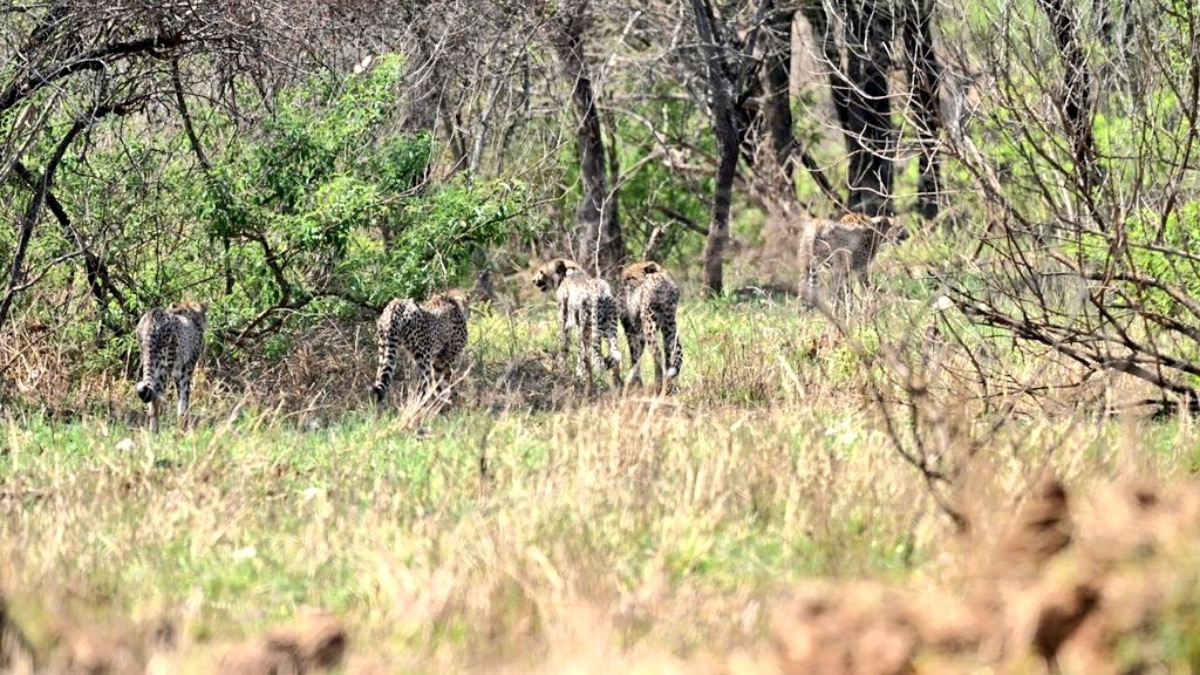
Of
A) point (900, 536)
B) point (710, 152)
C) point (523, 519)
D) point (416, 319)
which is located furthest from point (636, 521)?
point (710, 152)

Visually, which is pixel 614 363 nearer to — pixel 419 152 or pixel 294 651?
pixel 419 152

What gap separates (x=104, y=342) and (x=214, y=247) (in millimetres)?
1359

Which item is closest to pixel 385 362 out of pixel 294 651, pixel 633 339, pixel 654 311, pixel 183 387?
pixel 183 387

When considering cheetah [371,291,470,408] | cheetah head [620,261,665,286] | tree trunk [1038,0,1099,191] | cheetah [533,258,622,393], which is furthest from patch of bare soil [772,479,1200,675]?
cheetah head [620,261,665,286]

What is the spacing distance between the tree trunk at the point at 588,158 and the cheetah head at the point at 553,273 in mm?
3348

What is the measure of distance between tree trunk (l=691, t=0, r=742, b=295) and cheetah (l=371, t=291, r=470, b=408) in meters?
6.72

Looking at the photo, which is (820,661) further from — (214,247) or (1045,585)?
(214,247)

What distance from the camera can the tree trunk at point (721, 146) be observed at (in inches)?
855

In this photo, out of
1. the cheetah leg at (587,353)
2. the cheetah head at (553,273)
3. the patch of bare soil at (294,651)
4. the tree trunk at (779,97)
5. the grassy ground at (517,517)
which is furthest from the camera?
the tree trunk at (779,97)

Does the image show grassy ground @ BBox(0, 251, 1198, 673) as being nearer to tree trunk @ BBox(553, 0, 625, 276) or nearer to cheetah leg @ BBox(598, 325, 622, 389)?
cheetah leg @ BBox(598, 325, 622, 389)

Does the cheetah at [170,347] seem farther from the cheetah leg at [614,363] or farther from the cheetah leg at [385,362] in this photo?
the cheetah leg at [614,363]

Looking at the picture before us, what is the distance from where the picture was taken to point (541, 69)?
22.5 metres

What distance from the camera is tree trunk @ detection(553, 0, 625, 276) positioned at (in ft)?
70.1

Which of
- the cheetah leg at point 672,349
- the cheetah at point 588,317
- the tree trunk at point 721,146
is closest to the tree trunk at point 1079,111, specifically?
the cheetah leg at point 672,349
